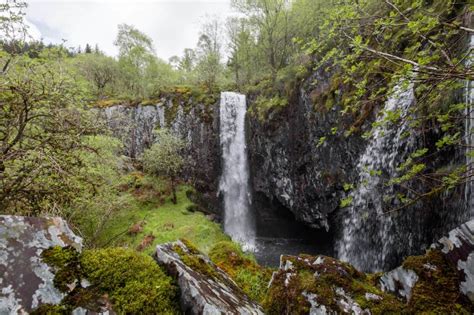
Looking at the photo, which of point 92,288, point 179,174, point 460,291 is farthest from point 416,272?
point 179,174

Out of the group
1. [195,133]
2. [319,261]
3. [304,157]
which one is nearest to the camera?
[319,261]

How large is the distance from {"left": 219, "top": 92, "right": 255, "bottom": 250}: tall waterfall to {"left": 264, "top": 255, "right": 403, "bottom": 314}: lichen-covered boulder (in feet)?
45.1

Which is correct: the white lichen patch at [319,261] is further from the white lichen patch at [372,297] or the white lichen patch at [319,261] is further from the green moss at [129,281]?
the green moss at [129,281]

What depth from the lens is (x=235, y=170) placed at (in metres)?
17.0

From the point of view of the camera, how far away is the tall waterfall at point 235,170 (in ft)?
54.2

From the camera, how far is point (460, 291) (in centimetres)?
202

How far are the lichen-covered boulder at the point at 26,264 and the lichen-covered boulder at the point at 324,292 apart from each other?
1886 mm

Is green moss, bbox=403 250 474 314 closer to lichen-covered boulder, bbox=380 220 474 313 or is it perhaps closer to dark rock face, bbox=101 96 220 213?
lichen-covered boulder, bbox=380 220 474 313

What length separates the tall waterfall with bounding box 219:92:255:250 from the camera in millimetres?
16516

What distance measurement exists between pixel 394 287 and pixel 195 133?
17.4 m

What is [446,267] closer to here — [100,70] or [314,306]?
[314,306]

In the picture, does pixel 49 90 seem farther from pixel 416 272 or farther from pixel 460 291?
pixel 460 291

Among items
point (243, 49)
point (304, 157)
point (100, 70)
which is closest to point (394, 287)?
point (304, 157)

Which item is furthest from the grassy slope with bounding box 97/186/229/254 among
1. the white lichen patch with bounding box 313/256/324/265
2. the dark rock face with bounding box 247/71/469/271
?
the white lichen patch with bounding box 313/256/324/265
